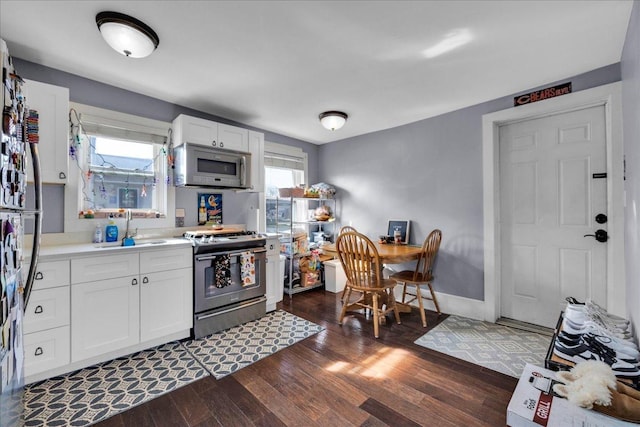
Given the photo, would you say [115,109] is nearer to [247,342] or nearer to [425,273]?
[247,342]

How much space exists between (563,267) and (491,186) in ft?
3.20

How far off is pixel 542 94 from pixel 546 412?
8.88ft

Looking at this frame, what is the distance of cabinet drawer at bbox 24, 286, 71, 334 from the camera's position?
180 cm

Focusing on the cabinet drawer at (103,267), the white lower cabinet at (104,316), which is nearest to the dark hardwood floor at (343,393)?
the white lower cabinet at (104,316)

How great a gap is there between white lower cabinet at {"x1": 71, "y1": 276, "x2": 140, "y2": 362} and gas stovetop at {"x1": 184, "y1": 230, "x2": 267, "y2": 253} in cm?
58

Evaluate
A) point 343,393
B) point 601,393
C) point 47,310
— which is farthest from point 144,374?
point 601,393

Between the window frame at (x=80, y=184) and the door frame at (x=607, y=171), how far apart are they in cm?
337

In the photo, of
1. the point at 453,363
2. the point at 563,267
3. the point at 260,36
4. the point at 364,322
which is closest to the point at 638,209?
the point at 563,267

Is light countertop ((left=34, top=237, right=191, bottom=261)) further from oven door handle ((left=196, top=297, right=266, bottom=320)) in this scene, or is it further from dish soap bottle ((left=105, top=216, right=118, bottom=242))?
oven door handle ((left=196, top=297, right=266, bottom=320))

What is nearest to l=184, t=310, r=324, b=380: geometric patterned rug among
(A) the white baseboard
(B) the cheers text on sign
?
(A) the white baseboard

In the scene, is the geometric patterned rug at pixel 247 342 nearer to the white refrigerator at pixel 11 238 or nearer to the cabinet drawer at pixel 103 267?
the cabinet drawer at pixel 103 267

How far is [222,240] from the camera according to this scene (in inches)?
107

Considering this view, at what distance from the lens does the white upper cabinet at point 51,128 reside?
2.02 m

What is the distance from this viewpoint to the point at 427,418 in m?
1.58
